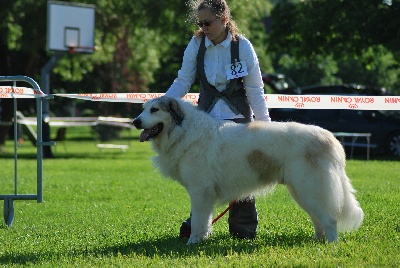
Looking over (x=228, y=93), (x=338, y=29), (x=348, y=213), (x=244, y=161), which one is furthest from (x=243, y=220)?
(x=338, y=29)

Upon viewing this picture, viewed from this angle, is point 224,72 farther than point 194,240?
Yes

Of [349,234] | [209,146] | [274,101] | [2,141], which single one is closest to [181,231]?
[209,146]

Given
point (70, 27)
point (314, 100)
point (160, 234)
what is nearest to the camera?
point (160, 234)

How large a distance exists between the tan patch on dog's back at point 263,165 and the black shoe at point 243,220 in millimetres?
716

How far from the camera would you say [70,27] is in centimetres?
2188

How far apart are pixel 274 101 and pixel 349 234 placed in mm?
2445

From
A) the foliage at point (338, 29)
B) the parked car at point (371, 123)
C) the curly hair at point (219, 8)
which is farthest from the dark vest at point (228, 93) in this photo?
the parked car at point (371, 123)

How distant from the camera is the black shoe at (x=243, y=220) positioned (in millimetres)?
6871

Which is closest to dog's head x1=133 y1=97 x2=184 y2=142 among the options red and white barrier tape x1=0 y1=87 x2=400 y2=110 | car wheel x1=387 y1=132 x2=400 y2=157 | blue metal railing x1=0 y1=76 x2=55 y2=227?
blue metal railing x1=0 y1=76 x2=55 y2=227

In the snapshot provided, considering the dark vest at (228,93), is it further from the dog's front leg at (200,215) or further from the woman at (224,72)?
the dog's front leg at (200,215)

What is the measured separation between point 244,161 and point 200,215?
67cm

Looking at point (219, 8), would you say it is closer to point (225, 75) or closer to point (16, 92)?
point (225, 75)

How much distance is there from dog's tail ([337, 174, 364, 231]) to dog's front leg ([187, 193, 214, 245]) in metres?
→ 1.22

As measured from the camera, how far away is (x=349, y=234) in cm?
675
